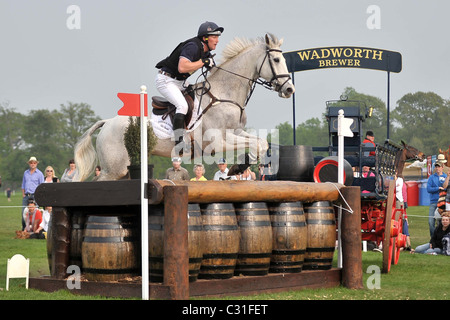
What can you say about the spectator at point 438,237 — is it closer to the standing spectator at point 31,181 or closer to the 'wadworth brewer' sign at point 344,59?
the 'wadworth brewer' sign at point 344,59

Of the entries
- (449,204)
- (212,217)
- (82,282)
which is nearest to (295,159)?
(212,217)

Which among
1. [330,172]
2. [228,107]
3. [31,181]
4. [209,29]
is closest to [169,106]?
[228,107]

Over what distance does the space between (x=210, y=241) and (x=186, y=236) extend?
16.2 inches

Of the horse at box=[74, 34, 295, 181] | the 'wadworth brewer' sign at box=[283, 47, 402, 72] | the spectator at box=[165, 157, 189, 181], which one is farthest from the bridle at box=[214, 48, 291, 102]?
the 'wadworth brewer' sign at box=[283, 47, 402, 72]

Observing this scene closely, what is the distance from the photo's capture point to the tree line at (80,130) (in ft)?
210

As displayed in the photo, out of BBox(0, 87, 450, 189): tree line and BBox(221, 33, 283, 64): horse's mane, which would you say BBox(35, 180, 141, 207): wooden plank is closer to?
BBox(221, 33, 283, 64): horse's mane

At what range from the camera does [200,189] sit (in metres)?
5.58

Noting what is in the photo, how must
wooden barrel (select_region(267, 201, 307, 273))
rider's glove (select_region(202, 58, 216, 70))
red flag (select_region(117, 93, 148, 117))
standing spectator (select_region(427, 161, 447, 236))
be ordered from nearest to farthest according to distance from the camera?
red flag (select_region(117, 93, 148, 117))
wooden barrel (select_region(267, 201, 307, 273))
rider's glove (select_region(202, 58, 216, 70))
standing spectator (select_region(427, 161, 447, 236))

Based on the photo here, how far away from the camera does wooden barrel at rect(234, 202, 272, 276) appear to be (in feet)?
19.4

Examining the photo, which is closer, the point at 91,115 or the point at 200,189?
the point at 200,189

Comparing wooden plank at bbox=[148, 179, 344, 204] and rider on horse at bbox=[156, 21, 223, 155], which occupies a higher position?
rider on horse at bbox=[156, 21, 223, 155]

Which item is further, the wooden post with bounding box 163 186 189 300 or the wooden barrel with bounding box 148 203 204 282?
the wooden barrel with bounding box 148 203 204 282
